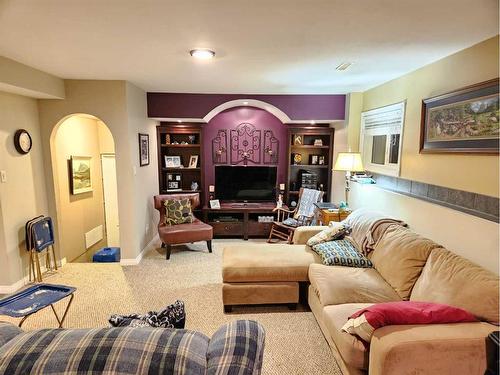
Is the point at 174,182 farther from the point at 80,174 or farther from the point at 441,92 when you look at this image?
the point at 441,92

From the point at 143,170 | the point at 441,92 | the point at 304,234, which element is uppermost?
the point at 441,92

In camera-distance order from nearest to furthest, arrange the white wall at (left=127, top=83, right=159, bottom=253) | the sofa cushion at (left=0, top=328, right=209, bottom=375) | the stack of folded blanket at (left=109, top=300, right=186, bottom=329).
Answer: the sofa cushion at (left=0, top=328, right=209, bottom=375), the stack of folded blanket at (left=109, top=300, right=186, bottom=329), the white wall at (left=127, top=83, right=159, bottom=253)

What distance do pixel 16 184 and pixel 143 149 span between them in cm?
152

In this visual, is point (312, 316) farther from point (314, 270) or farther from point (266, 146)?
point (266, 146)

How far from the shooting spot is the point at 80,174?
4.48 metres

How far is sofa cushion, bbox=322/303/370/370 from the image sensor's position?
173 centimetres

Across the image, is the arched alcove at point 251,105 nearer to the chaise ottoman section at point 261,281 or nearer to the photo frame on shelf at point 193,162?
the photo frame on shelf at point 193,162

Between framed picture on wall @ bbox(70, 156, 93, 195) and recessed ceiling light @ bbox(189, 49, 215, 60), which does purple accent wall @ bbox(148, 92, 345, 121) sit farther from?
recessed ceiling light @ bbox(189, 49, 215, 60)

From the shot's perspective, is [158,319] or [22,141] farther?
[22,141]

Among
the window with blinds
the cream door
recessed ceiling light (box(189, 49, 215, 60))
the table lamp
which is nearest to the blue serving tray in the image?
recessed ceiling light (box(189, 49, 215, 60))

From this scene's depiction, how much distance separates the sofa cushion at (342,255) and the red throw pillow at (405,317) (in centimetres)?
102

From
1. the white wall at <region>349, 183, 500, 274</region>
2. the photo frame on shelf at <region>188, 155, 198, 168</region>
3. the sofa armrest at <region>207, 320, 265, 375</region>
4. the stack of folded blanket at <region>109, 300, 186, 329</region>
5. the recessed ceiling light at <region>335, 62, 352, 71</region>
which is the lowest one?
the stack of folded blanket at <region>109, 300, 186, 329</region>

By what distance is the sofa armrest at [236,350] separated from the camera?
966 millimetres

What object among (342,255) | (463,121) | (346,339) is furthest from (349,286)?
(463,121)
